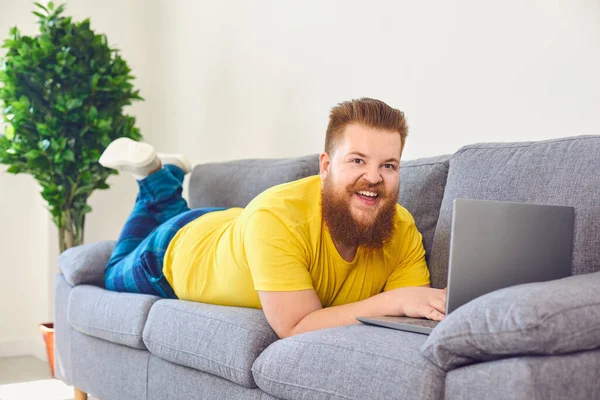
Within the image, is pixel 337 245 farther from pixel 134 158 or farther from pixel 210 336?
pixel 134 158

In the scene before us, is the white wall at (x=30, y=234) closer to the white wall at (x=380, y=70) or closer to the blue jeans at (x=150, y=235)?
the white wall at (x=380, y=70)

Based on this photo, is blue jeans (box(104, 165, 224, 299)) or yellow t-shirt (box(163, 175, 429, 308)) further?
blue jeans (box(104, 165, 224, 299))

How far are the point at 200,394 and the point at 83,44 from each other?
6.90ft

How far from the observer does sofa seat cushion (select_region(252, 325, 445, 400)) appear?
142 centimetres

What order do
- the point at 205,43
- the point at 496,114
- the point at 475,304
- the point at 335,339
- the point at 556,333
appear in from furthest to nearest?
1. the point at 205,43
2. the point at 496,114
3. the point at 335,339
4. the point at 475,304
5. the point at 556,333

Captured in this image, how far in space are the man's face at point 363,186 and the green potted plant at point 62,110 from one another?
190cm

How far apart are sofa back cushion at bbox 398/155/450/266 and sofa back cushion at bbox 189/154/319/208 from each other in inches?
24.2

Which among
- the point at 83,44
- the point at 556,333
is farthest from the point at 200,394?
Answer: the point at 83,44

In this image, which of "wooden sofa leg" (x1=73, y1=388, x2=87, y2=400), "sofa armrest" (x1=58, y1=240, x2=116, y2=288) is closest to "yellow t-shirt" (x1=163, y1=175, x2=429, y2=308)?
"sofa armrest" (x1=58, y1=240, x2=116, y2=288)

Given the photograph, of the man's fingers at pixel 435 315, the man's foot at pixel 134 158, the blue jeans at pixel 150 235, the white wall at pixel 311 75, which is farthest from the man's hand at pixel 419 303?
the man's foot at pixel 134 158

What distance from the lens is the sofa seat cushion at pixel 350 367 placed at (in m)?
1.42

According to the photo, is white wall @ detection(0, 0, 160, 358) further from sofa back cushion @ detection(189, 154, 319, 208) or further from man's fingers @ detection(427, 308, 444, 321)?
man's fingers @ detection(427, 308, 444, 321)

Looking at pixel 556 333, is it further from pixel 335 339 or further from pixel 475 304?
pixel 335 339

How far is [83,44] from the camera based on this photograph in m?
3.57
